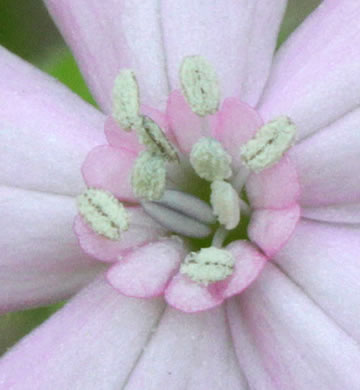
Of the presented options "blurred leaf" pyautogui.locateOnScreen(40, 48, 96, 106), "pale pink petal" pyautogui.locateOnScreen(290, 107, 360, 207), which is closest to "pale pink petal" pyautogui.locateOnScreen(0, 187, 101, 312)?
"pale pink petal" pyautogui.locateOnScreen(290, 107, 360, 207)

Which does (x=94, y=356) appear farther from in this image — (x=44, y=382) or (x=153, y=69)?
(x=153, y=69)

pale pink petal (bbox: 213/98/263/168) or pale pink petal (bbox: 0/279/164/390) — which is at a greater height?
pale pink petal (bbox: 213/98/263/168)

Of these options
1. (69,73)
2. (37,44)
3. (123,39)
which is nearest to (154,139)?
(123,39)

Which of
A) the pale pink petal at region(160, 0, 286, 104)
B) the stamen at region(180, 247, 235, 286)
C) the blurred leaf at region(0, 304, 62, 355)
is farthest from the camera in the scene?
the blurred leaf at region(0, 304, 62, 355)

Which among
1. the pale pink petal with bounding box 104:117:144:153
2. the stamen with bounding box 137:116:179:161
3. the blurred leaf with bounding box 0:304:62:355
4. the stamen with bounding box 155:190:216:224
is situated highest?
the stamen with bounding box 137:116:179:161

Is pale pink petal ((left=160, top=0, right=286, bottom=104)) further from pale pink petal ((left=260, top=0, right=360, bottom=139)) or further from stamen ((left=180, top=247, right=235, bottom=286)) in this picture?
stamen ((left=180, top=247, right=235, bottom=286))

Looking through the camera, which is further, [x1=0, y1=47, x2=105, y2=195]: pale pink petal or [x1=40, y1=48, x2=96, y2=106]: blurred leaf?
[x1=40, y1=48, x2=96, y2=106]: blurred leaf

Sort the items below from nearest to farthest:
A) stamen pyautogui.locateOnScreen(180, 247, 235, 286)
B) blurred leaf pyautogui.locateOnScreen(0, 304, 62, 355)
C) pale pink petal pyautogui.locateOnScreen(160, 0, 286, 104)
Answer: stamen pyautogui.locateOnScreen(180, 247, 235, 286) → pale pink petal pyautogui.locateOnScreen(160, 0, 286, 104) → blurred leaf pyautogui.locateOnScreen(0, 304, 62, 355)
